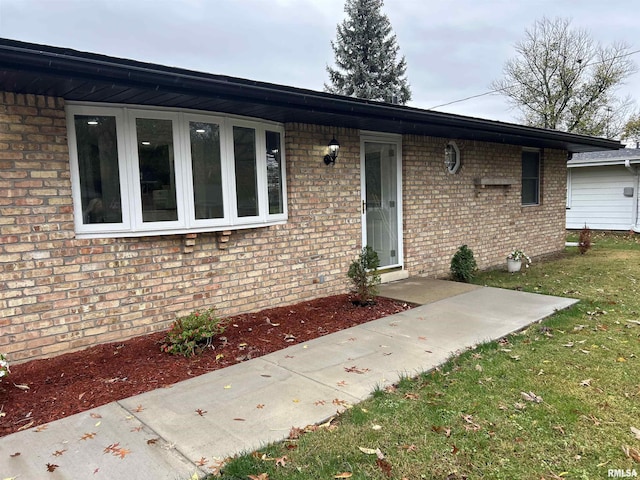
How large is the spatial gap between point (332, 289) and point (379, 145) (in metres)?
2.45

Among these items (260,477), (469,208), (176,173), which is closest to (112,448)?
(260,477)

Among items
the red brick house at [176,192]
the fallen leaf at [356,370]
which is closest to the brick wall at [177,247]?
the red brick house at [176,192]

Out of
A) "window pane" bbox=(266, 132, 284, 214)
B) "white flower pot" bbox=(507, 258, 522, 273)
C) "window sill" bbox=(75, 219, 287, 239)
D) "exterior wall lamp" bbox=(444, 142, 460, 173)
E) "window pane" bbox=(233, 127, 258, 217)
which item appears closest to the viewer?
"window sill" bbox=(75, 219, 287, 239)

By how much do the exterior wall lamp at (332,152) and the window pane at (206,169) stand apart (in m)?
1.71

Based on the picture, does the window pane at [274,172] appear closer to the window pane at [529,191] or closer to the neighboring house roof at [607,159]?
the window pane at [529,191]

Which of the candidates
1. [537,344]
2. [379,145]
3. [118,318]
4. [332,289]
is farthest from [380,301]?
[118,318]

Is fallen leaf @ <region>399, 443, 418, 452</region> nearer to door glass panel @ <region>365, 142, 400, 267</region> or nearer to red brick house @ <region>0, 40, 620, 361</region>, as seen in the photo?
red brick house @ <region>0, 40, 620, 361</region>

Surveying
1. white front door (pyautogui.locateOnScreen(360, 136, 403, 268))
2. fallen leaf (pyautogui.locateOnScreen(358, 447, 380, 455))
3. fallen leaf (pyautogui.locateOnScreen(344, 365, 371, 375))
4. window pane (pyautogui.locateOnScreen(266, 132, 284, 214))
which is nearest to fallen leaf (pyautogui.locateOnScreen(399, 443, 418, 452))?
fallen leaf (pyautogui.locateOnScreen(358, 447, 380, 455))

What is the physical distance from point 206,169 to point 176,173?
1.13 feet

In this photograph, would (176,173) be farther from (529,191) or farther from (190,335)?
(529,191)

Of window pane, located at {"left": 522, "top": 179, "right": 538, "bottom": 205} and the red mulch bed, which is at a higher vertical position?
window pane, located at {"left": 522, "top": 179, "right": 538, "bottom": 205}

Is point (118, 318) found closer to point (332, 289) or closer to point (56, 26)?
point (332, 289)

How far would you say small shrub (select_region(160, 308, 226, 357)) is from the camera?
12.9 feet

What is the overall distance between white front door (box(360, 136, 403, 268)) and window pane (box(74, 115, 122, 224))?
369cm
